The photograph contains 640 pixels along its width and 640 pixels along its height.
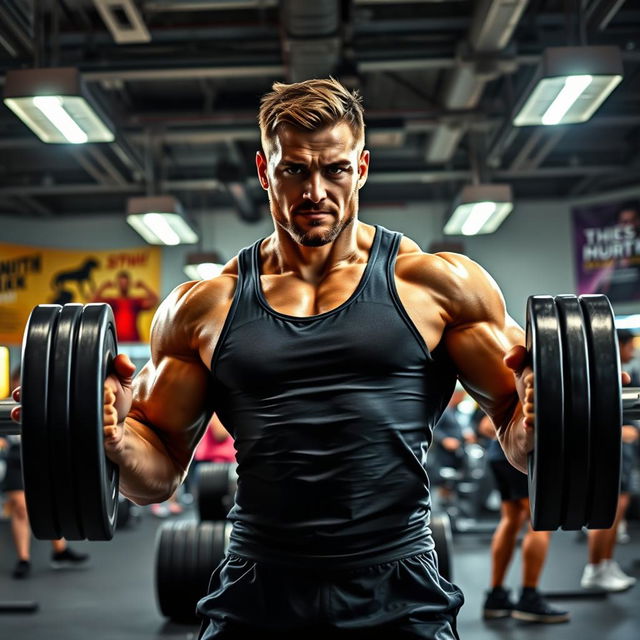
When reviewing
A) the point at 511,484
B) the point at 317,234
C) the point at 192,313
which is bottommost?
the point at 511,484

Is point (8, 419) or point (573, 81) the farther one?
point (573, 81)

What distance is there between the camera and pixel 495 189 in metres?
6.04

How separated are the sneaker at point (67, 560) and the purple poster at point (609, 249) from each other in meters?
5.90

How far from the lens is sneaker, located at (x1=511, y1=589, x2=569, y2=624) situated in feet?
13.0

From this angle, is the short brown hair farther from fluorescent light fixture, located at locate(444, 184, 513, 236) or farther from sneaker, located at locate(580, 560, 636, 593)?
fluorescent light fixture, located at locate(444, 184, 513, 236)

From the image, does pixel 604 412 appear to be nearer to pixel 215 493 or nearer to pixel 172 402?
pixel 172 402

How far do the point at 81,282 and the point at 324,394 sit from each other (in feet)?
28.7

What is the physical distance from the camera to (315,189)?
143cm

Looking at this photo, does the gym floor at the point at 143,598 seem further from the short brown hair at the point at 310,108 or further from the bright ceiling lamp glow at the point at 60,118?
the short brown hair at the point at 310,108

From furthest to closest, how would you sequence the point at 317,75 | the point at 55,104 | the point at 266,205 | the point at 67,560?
the point at 266,205 < the point at 67,560 < the point at 317,75 < the point at 55,104

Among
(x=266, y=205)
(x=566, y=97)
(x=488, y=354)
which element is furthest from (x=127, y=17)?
(x=266, y=205)

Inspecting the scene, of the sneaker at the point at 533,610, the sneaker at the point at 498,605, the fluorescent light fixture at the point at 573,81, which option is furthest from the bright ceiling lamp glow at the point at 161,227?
the sneaker at the point at 533,610

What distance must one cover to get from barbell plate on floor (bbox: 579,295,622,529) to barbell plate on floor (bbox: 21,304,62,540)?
2.74 feet

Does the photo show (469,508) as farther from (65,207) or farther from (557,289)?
(65,207)
